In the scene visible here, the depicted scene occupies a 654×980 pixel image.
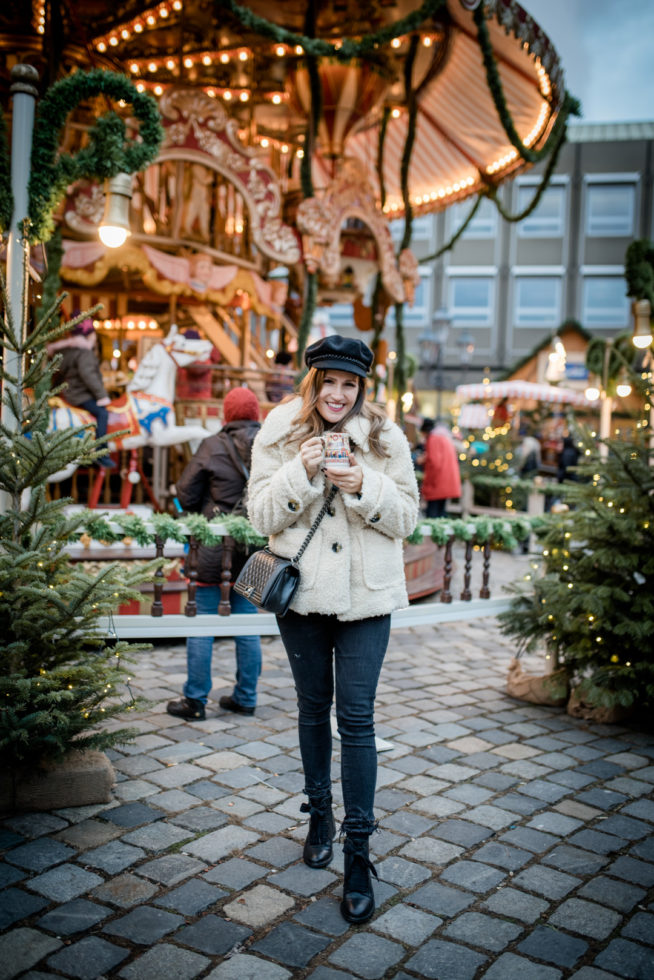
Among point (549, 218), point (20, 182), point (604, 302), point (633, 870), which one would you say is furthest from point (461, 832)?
point (549, 218)

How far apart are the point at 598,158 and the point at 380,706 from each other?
116 feet

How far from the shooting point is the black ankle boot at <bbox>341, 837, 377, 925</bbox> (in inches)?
110

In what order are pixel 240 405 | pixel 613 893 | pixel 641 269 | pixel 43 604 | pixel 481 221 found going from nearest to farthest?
pixel 613 893 → pixel 43 604 → pixel 240 405 → pixel 641 269 → pixel 481 221

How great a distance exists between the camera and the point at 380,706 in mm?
5328

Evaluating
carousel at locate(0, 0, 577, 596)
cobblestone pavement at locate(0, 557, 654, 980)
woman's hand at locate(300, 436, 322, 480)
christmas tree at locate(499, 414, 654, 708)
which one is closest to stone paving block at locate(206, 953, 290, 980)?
cobblestone pavement at locate(0, 557, 654, 980)

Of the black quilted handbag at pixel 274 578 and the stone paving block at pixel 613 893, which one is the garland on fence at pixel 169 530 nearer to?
the black quilted handbag at pixel 274 578

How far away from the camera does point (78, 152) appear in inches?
178

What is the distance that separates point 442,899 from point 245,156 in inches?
326

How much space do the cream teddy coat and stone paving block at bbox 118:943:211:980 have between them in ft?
3.68

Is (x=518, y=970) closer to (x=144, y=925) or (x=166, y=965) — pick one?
(x=166, y=965)

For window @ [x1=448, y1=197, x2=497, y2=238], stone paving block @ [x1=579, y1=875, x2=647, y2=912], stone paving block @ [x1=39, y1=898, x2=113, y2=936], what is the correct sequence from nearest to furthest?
stone paving block @ [x1=39, y1=898, x2=113, y2=936]
stone paving block @ [x1=579, y1=875, x2=647, y2=912]
window @ [x1=448, y1=197, x2=497, y2=238]

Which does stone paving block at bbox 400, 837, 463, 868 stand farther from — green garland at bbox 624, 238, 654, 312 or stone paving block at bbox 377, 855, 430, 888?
green garland at bbox 624, 238, 654, 312

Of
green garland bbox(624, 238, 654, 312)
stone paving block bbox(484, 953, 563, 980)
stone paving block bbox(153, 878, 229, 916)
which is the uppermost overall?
green garland bbox(624, 238, 654, 312)

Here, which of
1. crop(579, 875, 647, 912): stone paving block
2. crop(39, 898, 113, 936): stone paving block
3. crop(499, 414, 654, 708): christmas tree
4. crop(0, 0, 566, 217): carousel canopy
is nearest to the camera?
crop(39, 898, 113, 936): stone paving block
